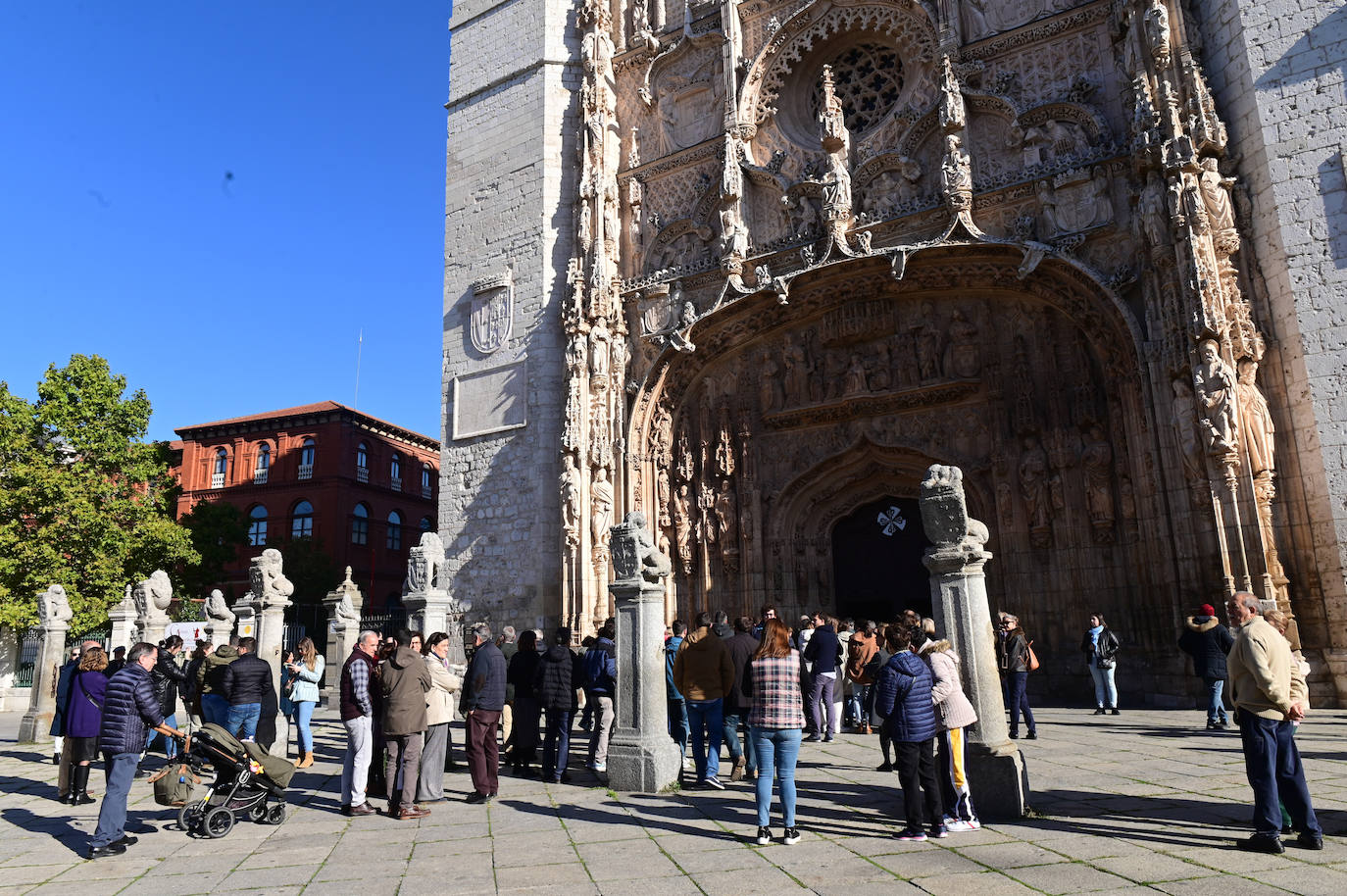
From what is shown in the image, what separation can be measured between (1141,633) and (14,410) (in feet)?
86.2

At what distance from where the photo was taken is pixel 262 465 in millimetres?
36750

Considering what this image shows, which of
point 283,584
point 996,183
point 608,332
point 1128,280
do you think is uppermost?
point 996,183

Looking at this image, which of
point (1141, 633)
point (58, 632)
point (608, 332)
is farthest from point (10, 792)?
point (1141, 633)

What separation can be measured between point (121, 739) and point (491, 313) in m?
13.6

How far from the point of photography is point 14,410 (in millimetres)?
22719

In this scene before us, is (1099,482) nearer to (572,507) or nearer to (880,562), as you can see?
(880,562)

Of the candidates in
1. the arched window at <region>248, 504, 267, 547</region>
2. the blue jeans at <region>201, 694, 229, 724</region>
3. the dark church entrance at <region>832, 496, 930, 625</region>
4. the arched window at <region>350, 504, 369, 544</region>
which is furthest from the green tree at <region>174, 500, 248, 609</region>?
the blue jeans at <region>201, 694, 229, 724</region>

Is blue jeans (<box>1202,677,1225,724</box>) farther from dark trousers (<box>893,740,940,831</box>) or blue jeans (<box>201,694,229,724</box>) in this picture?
blue jeans (<box>201,694,229,724</box>)

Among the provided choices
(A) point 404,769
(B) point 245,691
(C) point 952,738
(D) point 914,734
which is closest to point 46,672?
(B) point 245,691

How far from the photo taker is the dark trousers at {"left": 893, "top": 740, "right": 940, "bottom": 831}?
569cm

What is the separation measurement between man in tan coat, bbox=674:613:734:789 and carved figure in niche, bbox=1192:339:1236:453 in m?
7.69

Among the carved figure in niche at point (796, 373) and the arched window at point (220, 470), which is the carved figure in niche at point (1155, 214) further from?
the arched window at point (220, 470)

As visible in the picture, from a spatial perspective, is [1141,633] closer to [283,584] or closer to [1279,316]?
[1279,316]

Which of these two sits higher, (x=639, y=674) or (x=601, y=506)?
(x=601, y=506)
